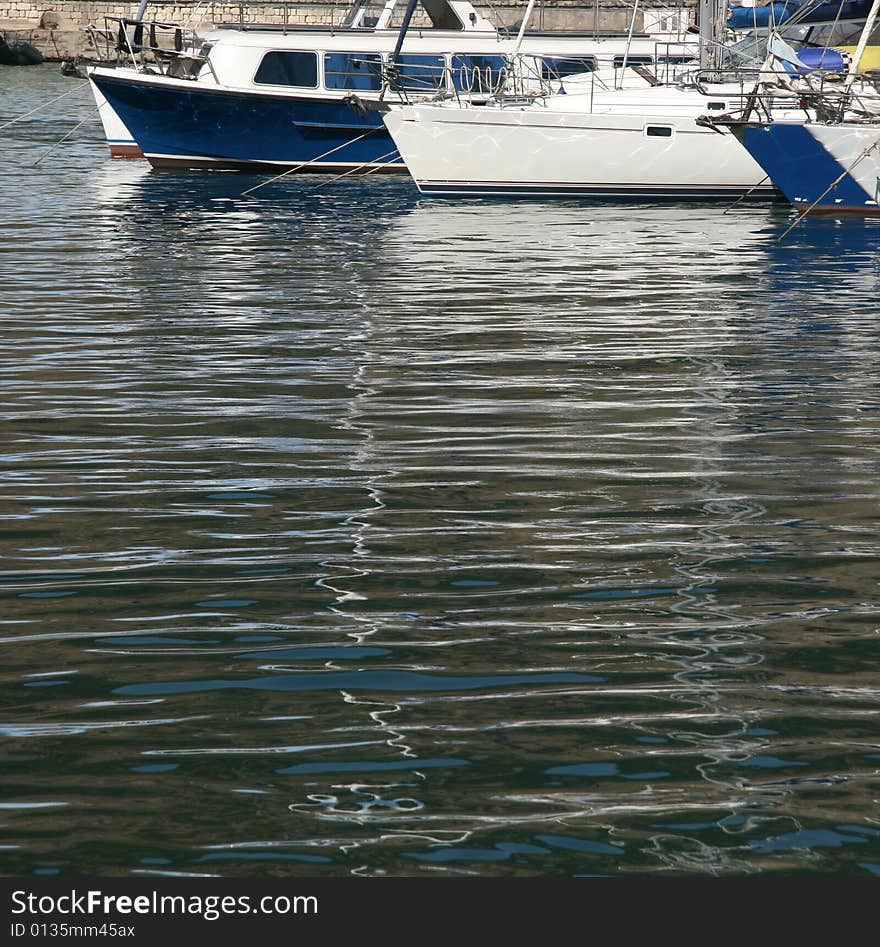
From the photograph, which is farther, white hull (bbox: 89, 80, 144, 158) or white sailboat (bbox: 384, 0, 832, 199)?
white hull (bbox: 89, 80, 144, 158)

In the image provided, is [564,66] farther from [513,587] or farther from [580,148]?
[513,587]

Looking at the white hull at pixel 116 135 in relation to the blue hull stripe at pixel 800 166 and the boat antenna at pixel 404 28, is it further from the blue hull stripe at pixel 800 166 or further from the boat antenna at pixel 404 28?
the blue hull stripe at pixel 800 166

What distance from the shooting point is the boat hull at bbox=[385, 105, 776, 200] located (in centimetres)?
2127

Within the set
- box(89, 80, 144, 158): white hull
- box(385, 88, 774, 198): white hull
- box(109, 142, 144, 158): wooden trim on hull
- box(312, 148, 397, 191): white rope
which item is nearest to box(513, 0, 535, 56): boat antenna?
box(385, 88, 774, 198): white hull

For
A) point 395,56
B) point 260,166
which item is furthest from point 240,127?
point 395,56

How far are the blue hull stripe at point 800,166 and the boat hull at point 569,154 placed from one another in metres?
1.63

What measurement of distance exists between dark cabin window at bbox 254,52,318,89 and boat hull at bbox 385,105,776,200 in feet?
13.3

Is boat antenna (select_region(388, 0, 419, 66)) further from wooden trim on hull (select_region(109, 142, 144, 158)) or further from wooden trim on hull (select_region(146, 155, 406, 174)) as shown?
wooden trim on hull (select_region(109, 142, 144, 158))

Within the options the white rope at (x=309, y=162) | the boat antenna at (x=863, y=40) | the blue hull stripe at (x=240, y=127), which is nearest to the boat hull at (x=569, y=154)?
the boat antenna at (x=863, y=40)

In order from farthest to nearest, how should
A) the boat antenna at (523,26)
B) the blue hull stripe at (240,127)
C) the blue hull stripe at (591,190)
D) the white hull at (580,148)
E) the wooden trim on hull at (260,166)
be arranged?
1. the wooden trim on hull at (260,166)
2. the blue hull stripe at (240,127)
3. the boat antenna at (523,26)
4. the blue hull stripe at (591,190)
5. the white hull at (580,148)

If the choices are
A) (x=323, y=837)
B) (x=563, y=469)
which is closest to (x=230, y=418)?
(x=563, y=469)

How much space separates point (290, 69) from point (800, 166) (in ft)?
30.3

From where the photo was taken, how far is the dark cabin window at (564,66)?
25078 millimetres

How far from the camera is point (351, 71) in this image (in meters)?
24.9
